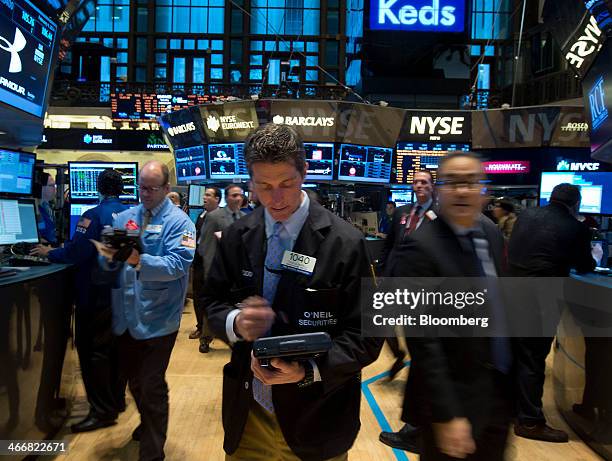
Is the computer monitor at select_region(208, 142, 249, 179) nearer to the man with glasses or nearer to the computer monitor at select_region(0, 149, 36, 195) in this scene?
the computer monitor at select_region(0, 149, 36, 195)

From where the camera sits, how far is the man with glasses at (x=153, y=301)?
2.92 m

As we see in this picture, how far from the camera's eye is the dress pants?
163 cm

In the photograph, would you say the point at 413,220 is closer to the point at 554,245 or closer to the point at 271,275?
the point at 554,245

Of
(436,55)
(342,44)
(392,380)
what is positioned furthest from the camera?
(342,44)

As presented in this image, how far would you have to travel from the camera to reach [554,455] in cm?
342

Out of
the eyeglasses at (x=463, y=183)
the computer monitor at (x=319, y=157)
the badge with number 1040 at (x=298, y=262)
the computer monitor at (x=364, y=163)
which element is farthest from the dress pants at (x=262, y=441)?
the computer monitor at (x=364, y=163)

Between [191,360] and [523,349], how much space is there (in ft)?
10.9

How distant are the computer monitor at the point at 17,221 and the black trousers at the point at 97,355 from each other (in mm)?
613

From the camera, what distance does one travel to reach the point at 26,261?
3.39m

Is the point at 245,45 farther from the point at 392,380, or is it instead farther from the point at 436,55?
the point at 392,380

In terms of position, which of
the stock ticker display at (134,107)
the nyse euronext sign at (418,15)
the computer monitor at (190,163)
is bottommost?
the computer monitor at (190,163)

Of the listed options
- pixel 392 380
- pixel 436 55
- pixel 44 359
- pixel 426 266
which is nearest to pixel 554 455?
pixel 392 380

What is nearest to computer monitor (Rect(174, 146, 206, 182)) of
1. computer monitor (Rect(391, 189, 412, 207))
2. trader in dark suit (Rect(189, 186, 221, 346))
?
trader in dark suit (Rect(189, 186, 221, 346))

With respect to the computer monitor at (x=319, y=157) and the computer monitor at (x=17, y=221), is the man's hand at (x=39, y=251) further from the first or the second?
the computer monitor at (x=319, y=157)
